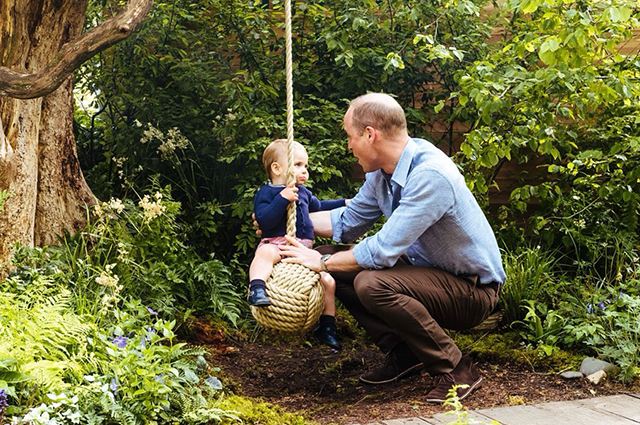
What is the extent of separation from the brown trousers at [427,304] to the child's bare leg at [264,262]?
0.43 metres

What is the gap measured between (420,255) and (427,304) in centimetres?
30

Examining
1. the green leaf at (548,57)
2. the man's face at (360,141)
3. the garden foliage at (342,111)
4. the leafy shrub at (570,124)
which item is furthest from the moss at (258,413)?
the green leaf at (548,57)

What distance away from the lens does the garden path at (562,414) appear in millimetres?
2936

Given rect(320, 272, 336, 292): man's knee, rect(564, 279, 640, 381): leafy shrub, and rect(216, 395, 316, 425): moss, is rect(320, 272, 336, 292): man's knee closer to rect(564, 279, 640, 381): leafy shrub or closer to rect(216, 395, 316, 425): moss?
rect(216, 395, 316, 425): moss

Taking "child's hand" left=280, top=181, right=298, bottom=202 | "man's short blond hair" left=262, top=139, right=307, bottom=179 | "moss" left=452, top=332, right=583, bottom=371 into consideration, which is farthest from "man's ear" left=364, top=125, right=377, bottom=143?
"moss" left=452, top=332, right=583, bottom=371

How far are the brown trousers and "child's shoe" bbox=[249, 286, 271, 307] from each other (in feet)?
1.42

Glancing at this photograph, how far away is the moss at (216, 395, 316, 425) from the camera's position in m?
3.02

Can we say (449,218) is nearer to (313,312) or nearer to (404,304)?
(404,304)

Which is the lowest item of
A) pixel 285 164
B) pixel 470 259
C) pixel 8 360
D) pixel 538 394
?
pixel 538 394

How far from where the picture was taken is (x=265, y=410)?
10.4 feet

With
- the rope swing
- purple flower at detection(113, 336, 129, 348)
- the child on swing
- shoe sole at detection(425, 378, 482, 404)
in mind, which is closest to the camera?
purple flower at detection(113, 336, 129, 348)

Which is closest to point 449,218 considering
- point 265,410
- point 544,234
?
point 265,410

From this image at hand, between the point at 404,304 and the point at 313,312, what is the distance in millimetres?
446

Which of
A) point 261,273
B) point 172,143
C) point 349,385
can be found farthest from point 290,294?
point 172,143
